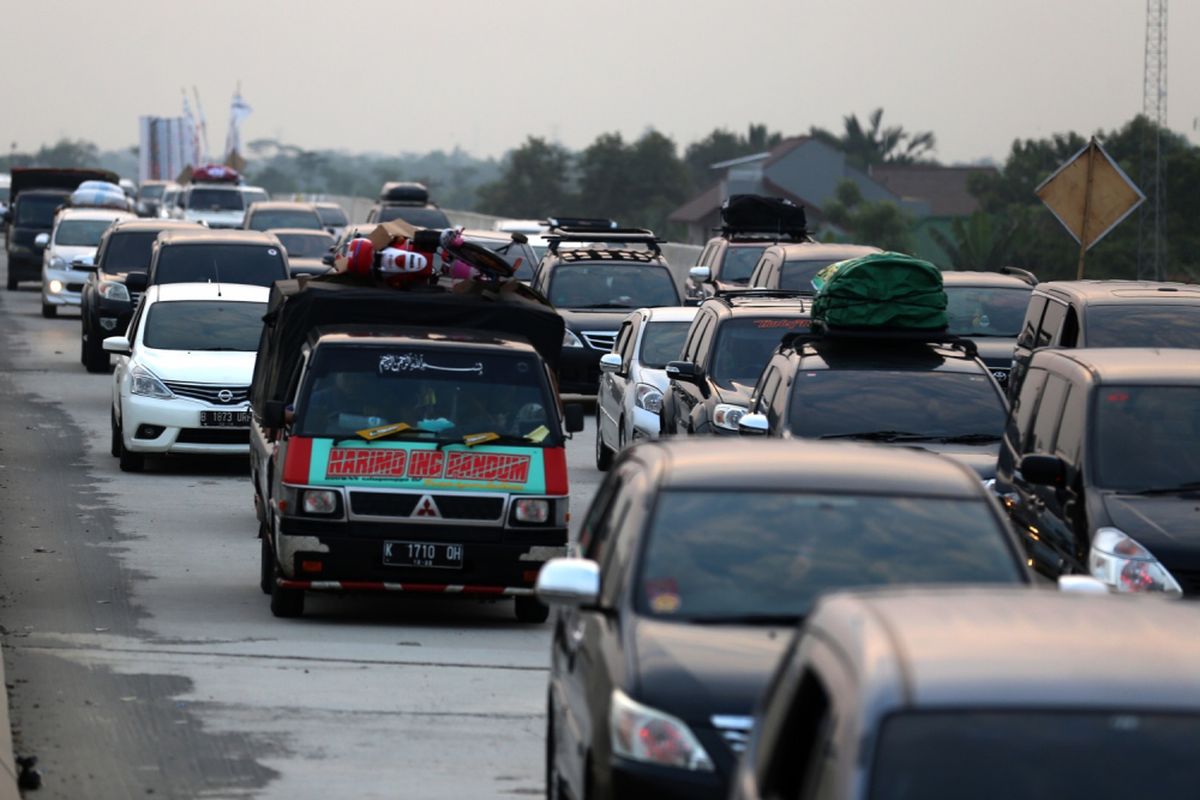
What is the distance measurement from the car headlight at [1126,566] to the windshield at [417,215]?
34.5 meters

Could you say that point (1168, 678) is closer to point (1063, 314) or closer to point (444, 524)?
point (444, 524)

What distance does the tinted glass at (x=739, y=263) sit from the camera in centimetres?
3191

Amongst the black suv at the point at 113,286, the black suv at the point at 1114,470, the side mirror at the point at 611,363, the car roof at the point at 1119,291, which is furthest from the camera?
the black suv at the point at 113,286

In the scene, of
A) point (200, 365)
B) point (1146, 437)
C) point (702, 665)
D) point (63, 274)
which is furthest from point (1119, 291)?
point (63, 274)

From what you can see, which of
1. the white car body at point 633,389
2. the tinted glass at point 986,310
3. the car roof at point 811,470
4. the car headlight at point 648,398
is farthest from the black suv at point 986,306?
the car roof at point 811,470

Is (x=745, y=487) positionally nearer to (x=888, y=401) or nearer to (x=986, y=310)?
(x=888, y=401)

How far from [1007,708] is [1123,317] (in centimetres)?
1274

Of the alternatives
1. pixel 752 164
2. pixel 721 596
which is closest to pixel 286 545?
pixel 721 596

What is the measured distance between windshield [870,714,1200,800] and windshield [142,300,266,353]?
57.6 ft

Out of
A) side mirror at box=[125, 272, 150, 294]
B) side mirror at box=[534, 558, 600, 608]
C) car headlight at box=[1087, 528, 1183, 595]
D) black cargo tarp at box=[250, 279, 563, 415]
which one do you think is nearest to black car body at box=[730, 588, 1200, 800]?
side mirror at box=[534, 558, 600, 608]

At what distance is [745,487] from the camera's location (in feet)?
24.4

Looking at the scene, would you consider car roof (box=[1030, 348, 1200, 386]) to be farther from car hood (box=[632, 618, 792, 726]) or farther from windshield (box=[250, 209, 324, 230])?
windshield (box=[250, 209, 324, 230])

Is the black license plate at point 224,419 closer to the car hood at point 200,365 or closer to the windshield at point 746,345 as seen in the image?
the car hood at point 200,365

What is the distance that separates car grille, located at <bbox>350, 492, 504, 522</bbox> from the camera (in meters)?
12.9
